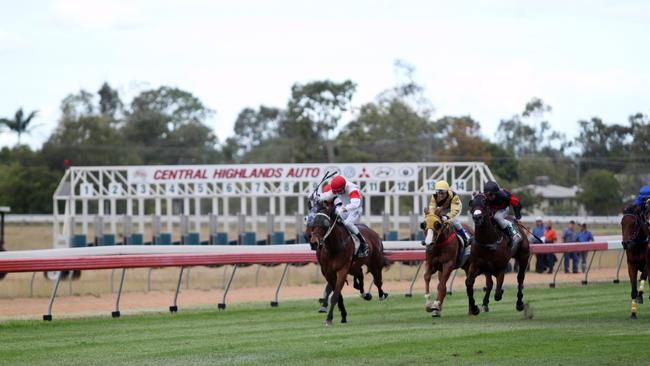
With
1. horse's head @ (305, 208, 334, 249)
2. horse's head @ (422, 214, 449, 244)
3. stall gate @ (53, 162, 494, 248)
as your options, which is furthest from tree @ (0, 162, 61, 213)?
horse's head @ (305, 208, 334, 249)

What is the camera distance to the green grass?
1209 centimetres

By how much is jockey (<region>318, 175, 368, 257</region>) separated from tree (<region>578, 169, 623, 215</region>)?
49.0 m

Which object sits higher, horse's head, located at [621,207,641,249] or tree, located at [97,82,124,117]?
tree, located at [97,82,124,117]

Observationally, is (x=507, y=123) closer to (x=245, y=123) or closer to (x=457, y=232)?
(x=245, y=123)

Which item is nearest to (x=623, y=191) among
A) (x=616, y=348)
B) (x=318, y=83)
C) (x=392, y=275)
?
(x=318, y=83)

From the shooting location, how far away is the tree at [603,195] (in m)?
65.2

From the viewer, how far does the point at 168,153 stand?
9375 cm

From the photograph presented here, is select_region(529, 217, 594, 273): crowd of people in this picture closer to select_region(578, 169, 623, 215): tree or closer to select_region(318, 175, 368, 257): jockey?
select_region(318, 175, 368, 257): jockey

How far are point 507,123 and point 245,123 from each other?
25685 mm

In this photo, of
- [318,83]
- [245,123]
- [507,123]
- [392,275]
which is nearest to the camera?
[392,275]

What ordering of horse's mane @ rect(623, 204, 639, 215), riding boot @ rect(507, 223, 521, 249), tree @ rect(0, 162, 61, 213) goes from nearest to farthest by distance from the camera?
1. horse's mane @ rect(623, 204, 639, 215)
2. riding boot @ rect(507, 223, 521, 249)
3. tree @ rect(0, 162, 61, 213)

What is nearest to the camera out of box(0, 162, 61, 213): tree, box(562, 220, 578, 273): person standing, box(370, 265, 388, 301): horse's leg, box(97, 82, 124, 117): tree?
box(370, 265, 388, 301): horse's leg

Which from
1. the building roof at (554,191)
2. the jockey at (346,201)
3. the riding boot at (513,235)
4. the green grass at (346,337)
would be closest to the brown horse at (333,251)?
the jockey at (346,201)

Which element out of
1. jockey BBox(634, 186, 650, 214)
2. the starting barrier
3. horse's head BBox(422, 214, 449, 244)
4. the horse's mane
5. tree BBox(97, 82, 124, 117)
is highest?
tree BBox(97, 82, 124, 117)
